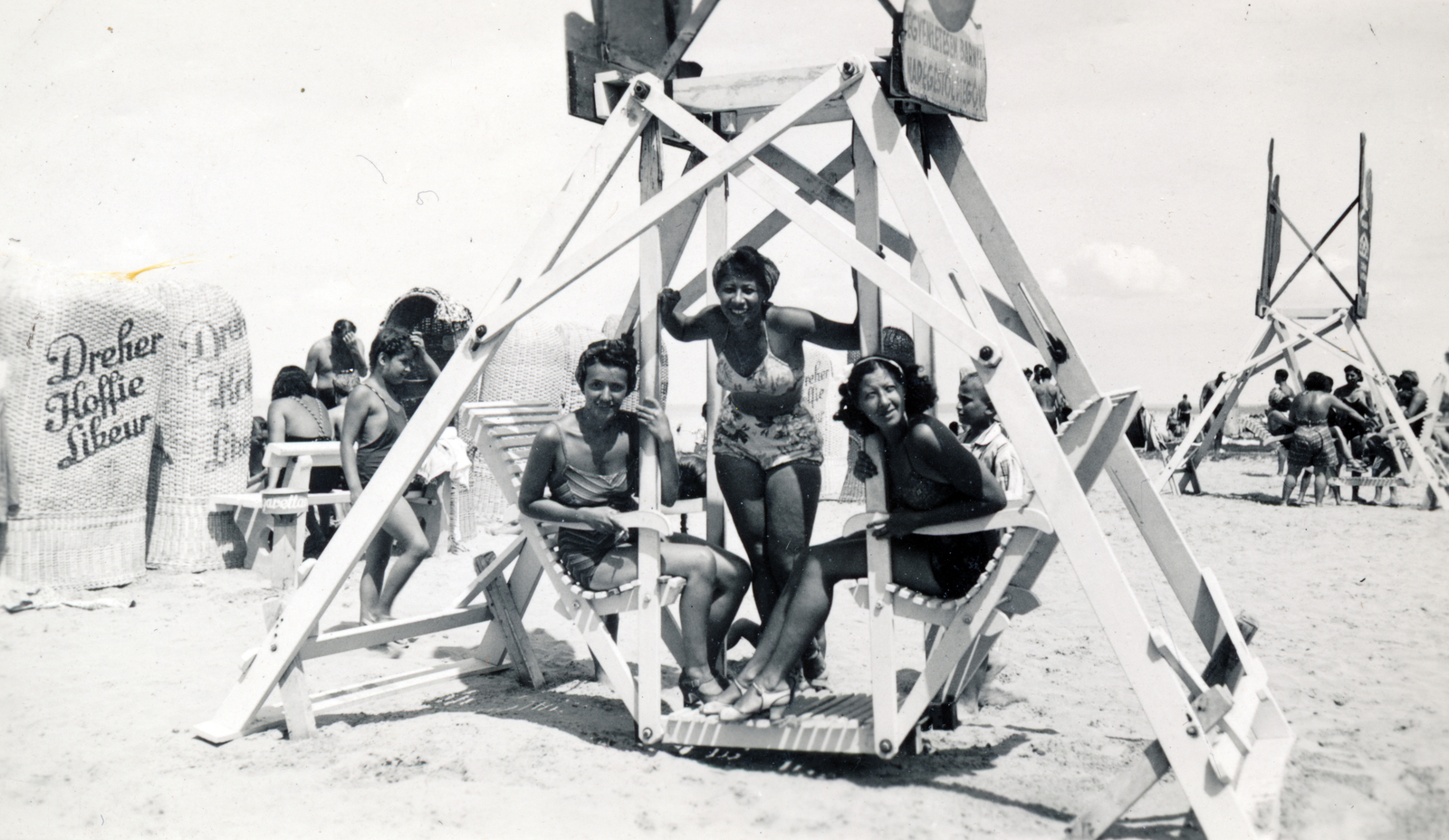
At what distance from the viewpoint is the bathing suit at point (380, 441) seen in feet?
19.5

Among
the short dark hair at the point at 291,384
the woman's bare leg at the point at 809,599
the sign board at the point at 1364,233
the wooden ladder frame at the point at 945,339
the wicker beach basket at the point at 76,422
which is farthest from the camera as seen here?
the sign board at the point at 1364,233

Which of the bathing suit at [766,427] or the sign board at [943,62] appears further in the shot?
the bathing suit at [766,427]

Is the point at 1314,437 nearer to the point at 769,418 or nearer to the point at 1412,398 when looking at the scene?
the point at 1412,398

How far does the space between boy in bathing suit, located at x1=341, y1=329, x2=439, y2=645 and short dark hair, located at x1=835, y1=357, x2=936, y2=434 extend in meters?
2.91

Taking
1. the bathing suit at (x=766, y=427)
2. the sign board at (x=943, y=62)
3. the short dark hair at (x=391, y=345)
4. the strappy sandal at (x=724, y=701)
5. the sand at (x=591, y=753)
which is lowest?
the sand at (x=591, y=753)

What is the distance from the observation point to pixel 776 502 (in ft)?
14.0

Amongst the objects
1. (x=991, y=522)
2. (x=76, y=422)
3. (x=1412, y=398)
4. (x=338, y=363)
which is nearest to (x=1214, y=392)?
(x=1412, y=398)

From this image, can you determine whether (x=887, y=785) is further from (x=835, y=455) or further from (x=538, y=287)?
(x=835, y=455)

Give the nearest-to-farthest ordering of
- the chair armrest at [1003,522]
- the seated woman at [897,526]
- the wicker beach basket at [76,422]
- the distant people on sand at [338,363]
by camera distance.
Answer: the chair armrest at [1003,522] < the seated woman at [897,526] < the wicker beach basket at [76,422] < the distant people on sand at [338,363]

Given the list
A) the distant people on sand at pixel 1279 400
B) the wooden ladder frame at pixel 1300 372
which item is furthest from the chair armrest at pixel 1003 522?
the distant people on sand at pixel 1279 400

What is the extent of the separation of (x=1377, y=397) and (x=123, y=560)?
45.5 ft

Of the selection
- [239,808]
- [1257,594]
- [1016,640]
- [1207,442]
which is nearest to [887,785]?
[239,808]

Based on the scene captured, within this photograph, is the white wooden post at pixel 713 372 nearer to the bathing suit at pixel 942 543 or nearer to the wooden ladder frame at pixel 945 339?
the wooden ladder frame at pixel 945 339

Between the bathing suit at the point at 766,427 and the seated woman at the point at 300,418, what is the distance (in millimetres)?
4914
